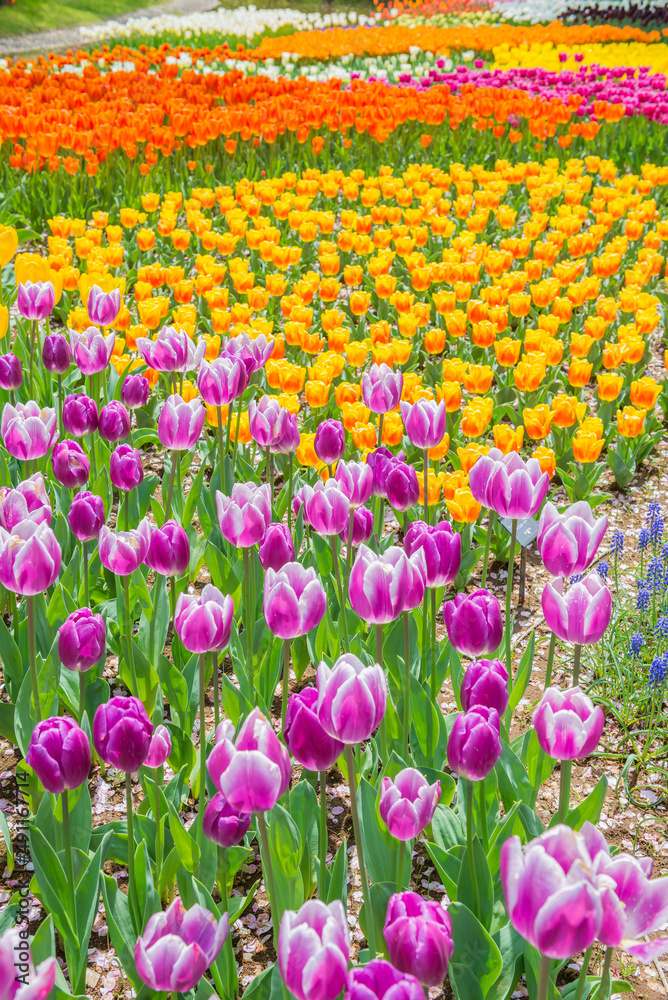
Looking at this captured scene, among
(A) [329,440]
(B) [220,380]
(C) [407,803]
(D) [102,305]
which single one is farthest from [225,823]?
(D) [102,305]

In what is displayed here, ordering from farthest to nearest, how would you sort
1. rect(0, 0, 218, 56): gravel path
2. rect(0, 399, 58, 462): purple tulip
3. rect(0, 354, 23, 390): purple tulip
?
rect(0, 0, 218, 56): gravel path, rect(0, 354, 23, 390): purple tulip, rect(0, 399, 58, 462): purple tulip

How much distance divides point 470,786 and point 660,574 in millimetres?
1679

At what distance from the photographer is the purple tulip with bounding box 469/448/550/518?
6.94ft

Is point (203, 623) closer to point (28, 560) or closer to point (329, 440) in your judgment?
point (28, 560)

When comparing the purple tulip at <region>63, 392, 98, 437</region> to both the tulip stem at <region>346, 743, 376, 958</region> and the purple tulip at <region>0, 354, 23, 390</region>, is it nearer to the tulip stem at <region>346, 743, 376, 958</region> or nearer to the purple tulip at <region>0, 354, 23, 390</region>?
the purple tulip at <region>0, 354, 23, 390</region>

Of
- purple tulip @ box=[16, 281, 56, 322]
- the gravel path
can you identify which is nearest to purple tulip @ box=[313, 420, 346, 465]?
purple tulip @ box=[16, 281, 56, 322]

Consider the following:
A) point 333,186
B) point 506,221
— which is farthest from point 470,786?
point 333,186

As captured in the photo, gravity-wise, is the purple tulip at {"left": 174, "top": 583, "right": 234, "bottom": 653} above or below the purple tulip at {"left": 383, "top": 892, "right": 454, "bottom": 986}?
above

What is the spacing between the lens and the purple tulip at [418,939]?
1.17 meters

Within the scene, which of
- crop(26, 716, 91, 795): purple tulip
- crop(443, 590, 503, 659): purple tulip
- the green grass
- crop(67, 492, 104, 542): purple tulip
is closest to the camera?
crop(26, 716, 91, 795): purple tulip

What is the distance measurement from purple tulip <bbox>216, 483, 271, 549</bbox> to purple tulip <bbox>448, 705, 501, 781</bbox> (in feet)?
2.45

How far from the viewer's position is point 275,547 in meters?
2.02

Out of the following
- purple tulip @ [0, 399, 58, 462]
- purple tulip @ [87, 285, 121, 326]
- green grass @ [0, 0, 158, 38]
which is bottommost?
purple tulip @ [0, 399, 58, 462]

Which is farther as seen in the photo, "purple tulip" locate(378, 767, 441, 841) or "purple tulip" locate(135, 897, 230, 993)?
"purple tulip" locate(378, 767, 441, 841)
